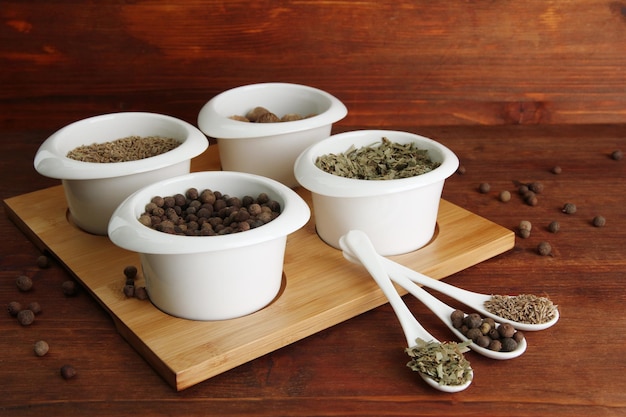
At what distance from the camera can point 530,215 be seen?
3.94 feet

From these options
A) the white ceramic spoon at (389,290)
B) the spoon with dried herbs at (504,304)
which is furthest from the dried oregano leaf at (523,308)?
the white ceramic spoon at (389,290)

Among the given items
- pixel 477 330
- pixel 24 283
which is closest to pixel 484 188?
pixel 477 330

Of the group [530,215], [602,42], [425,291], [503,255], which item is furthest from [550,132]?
[425,291]

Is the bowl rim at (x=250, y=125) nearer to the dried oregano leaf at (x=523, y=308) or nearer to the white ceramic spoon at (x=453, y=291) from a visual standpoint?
the white ceramic spoon at (x=453, y=291)

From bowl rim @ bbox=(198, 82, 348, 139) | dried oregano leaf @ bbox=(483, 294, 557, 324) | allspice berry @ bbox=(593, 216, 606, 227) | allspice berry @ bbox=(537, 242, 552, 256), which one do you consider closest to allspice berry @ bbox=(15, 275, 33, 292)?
bowl rim @ bbox=(198, 82, 348, 139)

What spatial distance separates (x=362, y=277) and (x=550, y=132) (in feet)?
2.35

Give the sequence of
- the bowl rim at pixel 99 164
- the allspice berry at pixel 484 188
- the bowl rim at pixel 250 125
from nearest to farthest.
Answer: the bowl rim at pixel 99 164, the bowl rim at pixel 250 125, the allspice berry at pixel 484 188

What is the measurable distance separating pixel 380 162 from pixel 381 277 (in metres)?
0.21

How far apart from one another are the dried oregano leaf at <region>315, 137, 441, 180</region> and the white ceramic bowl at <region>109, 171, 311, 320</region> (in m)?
0.13

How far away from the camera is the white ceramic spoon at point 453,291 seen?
0.91 m

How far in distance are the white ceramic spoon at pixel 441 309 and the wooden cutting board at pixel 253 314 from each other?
0.03 metres

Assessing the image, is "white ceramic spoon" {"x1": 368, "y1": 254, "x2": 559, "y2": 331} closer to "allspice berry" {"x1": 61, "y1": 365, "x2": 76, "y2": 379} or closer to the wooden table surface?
the wooden table surface

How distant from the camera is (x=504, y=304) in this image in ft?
3.01

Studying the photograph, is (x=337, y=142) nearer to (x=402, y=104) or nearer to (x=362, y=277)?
(x=362, y=277)
